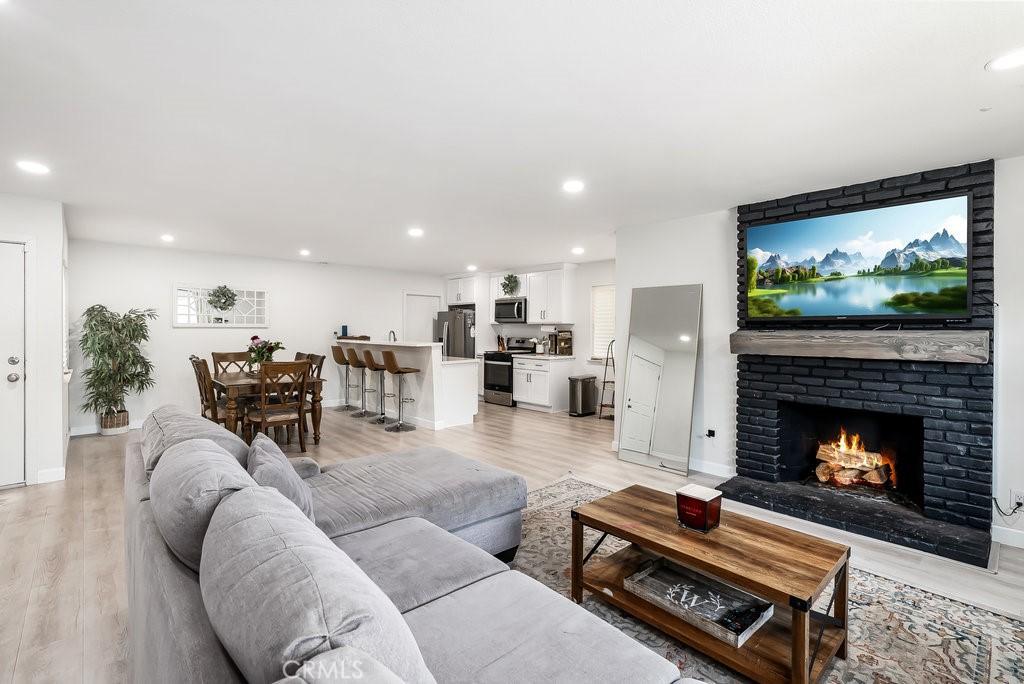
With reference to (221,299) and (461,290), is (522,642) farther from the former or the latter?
(461,290)

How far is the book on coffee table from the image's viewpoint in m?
1.84

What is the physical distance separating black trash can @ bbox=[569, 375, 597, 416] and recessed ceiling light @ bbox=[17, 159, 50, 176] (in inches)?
231

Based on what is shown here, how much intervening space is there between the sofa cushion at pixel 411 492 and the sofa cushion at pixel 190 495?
66cm

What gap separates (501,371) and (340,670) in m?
7.58

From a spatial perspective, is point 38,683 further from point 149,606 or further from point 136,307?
point 136,307

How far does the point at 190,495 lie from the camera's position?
128cm

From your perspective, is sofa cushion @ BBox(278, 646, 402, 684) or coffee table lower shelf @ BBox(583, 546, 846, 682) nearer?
sofa cushion @ BBox(278, 646, 402, 684)

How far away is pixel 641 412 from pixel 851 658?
296 centimetres

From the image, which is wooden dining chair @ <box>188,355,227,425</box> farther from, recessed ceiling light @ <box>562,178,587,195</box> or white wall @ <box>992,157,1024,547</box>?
white wall @ <box>992,157,1024,547</box>

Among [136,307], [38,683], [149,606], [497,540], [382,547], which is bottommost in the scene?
[38,683]

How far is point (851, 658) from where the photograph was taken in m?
1.93

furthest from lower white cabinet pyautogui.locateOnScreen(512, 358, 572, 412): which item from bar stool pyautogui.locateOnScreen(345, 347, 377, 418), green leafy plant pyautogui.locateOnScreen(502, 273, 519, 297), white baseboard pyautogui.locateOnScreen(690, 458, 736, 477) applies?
white baseboard pyautogui.locateOnScreen(690, 458, 736, 477)

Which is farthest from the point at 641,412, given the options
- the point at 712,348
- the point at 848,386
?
the point at 848,386

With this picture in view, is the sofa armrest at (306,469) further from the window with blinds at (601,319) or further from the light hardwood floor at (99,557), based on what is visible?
the window with blinds at (601,319)
